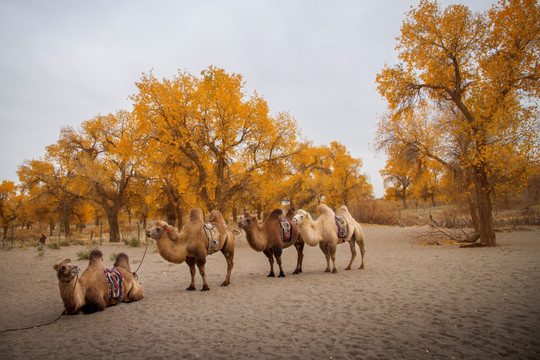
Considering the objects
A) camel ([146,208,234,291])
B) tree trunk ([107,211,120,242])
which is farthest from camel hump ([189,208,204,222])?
tree trunk ([107,211,120,242])

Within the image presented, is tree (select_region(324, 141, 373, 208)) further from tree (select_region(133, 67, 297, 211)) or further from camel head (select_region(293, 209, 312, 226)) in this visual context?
camel head (select_region(293, 209, 312, 226))

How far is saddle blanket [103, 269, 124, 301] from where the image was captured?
609 cm

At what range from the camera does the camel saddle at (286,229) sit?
29.4ft

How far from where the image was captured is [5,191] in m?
39.4

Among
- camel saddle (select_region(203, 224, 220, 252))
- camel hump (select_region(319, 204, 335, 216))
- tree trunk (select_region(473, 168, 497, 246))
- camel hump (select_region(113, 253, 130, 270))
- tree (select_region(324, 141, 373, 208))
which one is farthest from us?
tree (select_region(324, 141, 373, 208))

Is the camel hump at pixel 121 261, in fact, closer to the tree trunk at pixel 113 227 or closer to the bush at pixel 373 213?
the tree trunk at pixel 113 227

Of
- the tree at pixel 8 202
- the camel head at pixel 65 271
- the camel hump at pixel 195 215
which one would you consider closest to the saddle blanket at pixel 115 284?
the camel head at pixel 65 271

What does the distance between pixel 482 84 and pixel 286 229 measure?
11.3 metres

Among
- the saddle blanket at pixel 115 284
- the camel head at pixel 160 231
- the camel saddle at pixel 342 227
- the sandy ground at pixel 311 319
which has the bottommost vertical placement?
the sandy ground at pixel 311 319

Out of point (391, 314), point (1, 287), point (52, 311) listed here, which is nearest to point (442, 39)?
point (391, 314)

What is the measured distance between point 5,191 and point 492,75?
174 ft

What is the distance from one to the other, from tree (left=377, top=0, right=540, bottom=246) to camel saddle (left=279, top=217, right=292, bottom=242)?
8.68 meters

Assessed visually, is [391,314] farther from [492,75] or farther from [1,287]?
[492,75]

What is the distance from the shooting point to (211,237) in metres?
7.64
